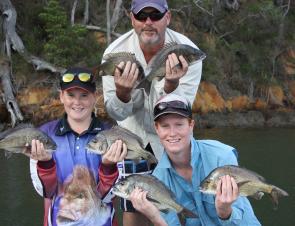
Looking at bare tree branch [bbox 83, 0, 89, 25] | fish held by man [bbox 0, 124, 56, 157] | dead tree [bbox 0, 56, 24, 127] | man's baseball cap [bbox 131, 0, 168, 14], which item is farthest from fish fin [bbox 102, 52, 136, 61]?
bare tree branch [bbox 83, 0, 89, 25]

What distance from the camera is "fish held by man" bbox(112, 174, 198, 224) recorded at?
4.12 meters

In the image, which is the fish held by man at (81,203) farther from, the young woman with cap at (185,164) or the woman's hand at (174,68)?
the woman's hand at (174,68)

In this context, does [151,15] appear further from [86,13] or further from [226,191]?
[86,13]

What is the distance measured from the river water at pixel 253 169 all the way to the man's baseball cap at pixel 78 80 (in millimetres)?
7791

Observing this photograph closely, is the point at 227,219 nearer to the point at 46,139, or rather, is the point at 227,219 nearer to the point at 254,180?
the point at 254,180

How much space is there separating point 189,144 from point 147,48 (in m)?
1.35

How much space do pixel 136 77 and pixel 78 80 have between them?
601 millimetres

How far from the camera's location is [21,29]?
28.5 metres

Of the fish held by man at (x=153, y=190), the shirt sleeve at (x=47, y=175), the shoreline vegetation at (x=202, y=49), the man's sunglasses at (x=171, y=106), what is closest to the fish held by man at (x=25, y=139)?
the shirt sleeve at (x=47, y=175)

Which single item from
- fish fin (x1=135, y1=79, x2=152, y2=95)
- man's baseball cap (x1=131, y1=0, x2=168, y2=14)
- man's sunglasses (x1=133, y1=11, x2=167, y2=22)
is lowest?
fish fin (x1=135, y1=79, x2=152, y2=95)

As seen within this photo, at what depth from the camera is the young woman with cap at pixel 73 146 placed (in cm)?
462

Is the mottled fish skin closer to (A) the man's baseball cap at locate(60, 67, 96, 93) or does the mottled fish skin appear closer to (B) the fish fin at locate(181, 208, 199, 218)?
(A) the man's baseball cap at locate(60, 67, 96, 93)

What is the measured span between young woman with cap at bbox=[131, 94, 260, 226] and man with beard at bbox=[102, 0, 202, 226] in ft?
2.09

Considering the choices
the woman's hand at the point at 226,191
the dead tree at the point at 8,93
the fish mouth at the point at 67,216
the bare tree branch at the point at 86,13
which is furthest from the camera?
the bare tree branch at the point at 86,13
